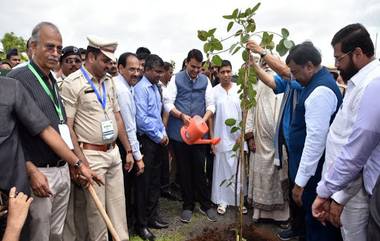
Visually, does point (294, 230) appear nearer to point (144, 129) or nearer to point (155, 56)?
point (144, 129)

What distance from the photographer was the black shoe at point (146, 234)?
3.84 m

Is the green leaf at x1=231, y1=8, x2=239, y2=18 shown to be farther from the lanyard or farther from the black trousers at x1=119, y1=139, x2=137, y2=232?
the black trousers at x1=119, y1=139, x2=137, y2=232

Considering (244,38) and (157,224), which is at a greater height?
(244,38)

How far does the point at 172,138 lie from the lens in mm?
4504

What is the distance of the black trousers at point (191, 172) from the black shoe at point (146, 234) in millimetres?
792

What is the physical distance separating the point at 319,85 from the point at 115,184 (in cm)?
209

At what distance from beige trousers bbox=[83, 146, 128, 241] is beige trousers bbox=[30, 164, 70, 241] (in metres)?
0.42

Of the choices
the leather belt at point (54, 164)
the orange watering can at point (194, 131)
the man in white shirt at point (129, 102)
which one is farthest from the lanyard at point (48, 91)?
the orange watering can at point (194, 131)

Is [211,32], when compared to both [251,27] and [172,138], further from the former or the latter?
[172,138]

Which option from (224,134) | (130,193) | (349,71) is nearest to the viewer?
(349,71)

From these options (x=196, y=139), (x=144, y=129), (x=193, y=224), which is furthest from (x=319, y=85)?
(x=193, y=224)

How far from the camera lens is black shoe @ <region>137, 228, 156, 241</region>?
3841 mm

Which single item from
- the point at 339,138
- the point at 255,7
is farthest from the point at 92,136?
the point at 339,138

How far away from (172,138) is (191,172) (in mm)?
541
